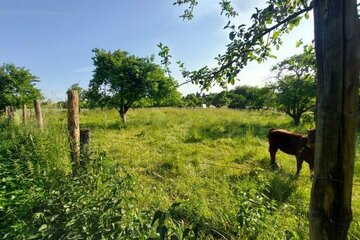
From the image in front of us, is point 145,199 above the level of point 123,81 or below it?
below

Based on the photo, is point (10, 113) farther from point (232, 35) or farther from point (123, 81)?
point (232, 35)

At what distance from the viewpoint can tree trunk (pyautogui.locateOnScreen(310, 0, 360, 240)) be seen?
1.23m

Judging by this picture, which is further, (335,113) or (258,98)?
(258,98)

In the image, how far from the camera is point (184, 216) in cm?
336

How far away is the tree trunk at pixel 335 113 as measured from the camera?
1229 mm

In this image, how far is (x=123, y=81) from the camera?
15695mm

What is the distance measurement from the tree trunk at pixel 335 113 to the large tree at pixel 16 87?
2444 centimetres

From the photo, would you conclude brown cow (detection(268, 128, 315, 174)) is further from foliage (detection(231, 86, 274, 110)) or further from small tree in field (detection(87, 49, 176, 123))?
small tree in field (detection(87, 49, 176, 123))

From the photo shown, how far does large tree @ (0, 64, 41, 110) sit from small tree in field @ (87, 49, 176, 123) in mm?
9430

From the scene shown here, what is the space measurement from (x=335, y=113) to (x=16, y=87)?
2591 cm

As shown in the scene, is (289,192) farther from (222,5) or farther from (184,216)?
(222,5)

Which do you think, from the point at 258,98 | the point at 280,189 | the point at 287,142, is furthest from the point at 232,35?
the point at 287,142

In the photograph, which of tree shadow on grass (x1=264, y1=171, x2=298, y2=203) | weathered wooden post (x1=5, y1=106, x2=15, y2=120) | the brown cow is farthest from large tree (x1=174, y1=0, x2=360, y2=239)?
weathered wooden post (x1=5, y1=106, x2=15, y2=120)

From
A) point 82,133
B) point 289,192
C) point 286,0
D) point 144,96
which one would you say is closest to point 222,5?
point 286,0
